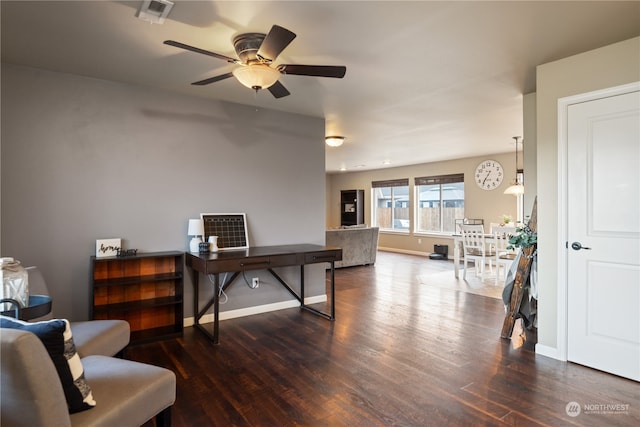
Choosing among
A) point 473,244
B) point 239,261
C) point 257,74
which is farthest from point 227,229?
point 473,244

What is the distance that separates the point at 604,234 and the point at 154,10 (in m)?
3.42

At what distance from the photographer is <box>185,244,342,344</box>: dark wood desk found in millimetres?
3260

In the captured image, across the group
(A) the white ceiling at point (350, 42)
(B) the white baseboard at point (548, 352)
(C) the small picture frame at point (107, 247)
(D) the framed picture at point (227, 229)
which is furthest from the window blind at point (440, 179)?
(C) the small picture frame at point (107, 247)

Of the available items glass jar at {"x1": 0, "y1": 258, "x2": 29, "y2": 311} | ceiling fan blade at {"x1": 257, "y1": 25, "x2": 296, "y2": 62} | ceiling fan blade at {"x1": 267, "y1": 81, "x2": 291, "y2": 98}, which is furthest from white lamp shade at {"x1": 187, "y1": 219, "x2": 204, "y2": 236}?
ceiling fan blade at {"x1": 257, "y1": 25, "x2": 296, "y2": 62}

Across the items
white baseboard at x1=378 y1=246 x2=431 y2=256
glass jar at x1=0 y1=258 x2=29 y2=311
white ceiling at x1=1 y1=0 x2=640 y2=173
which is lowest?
white baseboard at x1=378 y1=246 x2=431 y2=256

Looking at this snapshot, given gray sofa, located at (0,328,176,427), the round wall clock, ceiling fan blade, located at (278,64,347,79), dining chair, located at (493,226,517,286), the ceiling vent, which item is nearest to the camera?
gray sofa, located at (0,328,176,427)

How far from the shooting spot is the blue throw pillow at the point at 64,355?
4.29 ft

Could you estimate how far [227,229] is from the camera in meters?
3.98

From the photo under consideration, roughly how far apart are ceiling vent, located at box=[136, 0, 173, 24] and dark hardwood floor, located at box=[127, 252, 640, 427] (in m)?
2.40

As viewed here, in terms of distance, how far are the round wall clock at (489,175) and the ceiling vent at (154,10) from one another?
732 cm

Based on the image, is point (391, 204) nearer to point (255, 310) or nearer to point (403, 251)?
point (403, 251)

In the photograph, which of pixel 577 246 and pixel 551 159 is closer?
pixel 577 246

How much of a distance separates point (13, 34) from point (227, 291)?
2.82 metres

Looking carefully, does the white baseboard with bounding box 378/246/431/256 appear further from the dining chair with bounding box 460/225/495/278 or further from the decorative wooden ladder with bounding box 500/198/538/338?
the decorative wooden ladder with bounding box 500/198/538/338
